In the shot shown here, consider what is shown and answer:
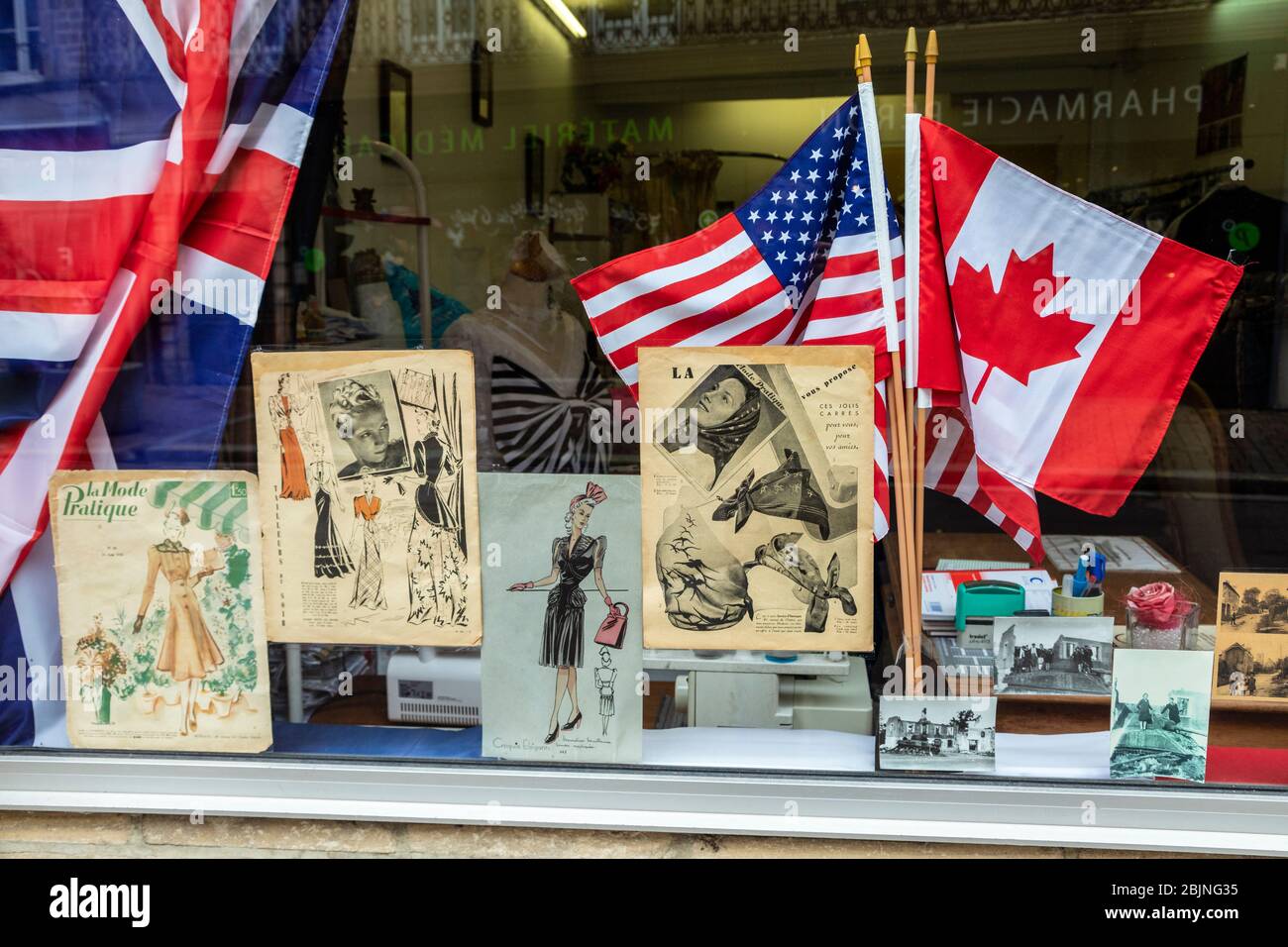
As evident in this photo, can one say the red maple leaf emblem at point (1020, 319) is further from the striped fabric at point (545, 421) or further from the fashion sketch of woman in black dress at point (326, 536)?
the fashion sketch of woman in black dress at point (326, 536)

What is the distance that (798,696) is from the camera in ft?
8.29

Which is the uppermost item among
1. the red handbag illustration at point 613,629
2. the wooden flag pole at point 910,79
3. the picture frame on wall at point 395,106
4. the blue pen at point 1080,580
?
the picture frame on wall at point 395,106

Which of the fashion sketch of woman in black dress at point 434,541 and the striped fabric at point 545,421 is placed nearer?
the fashion sketch of woman in black dress at point 434,541

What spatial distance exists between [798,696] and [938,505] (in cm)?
67

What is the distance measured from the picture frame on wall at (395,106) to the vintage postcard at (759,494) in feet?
4.62

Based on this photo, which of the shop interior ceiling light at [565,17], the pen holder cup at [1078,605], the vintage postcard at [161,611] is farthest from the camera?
the shop interior ceiling light at [565,17]

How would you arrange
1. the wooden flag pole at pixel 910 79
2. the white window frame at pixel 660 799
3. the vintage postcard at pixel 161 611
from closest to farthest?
the wooden flag pole at pixel 910 79 < the white window frame at pixel 660 799 < the vintage postcard at pixel 161 611

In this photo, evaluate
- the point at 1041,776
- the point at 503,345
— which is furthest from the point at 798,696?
the point at 503,345

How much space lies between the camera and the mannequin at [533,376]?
2.60m

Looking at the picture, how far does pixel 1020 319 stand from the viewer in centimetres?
225

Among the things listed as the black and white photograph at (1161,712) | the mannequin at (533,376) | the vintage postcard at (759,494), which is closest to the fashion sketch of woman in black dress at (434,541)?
the mannequin at (533,376)

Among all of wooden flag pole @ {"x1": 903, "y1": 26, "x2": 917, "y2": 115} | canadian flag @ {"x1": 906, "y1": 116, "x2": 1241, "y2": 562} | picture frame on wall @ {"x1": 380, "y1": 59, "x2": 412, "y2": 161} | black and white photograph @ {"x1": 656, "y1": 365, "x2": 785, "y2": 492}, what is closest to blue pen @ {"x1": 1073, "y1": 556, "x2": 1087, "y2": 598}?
canadian flag @ {"x1": 906, "y1": 116, "x2": 1241, "y2": 562}

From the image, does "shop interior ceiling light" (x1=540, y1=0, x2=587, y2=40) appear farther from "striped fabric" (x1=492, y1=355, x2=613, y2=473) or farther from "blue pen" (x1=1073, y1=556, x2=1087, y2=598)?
"blue pen" (x1=1073, y1=556, x2=1087, y2=598)

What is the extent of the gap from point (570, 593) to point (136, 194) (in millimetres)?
1385
